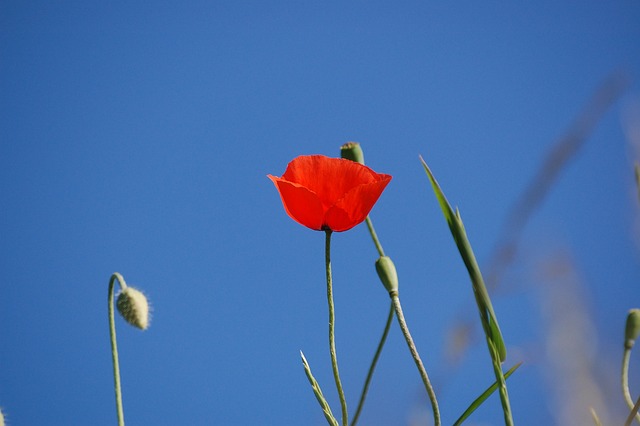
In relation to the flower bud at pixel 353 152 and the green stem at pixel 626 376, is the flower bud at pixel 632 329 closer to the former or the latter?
the green stem at pixel 626 376

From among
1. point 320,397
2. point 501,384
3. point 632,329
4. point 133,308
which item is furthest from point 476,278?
point 133,308

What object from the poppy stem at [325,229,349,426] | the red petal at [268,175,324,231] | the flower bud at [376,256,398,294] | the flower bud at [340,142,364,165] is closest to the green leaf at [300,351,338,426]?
the poppy stem at [325,229,349,426]

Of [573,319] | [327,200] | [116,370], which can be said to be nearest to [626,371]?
[573,319]

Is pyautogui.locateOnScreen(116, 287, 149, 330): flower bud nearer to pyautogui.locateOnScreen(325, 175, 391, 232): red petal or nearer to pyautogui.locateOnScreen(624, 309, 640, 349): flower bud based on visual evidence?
pyautogui.locateOnScreen(325, 175, 391, 232): red petal

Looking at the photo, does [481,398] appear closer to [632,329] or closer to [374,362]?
[374,362]

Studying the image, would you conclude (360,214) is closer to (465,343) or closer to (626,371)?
(465,343)

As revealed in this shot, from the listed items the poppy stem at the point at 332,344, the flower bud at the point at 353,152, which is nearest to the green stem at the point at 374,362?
the poppy stem at the point at 332,344
